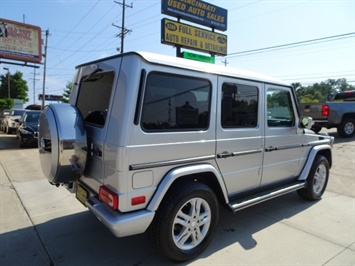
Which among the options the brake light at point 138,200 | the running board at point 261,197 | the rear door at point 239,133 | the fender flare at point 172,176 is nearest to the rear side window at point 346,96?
the running board at point 261,197

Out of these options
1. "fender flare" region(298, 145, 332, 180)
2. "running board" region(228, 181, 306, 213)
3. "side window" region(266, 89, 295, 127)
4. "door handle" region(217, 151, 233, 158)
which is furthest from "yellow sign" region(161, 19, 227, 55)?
"door handle" region(217, 151, 233, 158)

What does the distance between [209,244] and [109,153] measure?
167 cm

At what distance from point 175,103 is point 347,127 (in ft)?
34.5

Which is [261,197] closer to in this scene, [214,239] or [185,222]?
[214,239]

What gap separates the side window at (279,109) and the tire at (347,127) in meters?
8.08

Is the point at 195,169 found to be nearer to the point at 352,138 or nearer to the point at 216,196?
the point at 216,196

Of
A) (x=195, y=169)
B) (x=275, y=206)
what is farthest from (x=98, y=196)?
(x=275, y=206)

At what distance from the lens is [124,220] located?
2.31m

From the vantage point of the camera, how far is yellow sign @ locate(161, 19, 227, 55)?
39.7 ft

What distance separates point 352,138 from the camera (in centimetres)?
1064

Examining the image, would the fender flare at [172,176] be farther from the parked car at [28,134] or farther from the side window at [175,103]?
the parked car at [28,134]

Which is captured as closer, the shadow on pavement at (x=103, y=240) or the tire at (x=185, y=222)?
the tire at (x=185, y=222)

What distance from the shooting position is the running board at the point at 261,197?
317cm

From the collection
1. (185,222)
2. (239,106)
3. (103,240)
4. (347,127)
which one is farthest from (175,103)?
(347,127)
